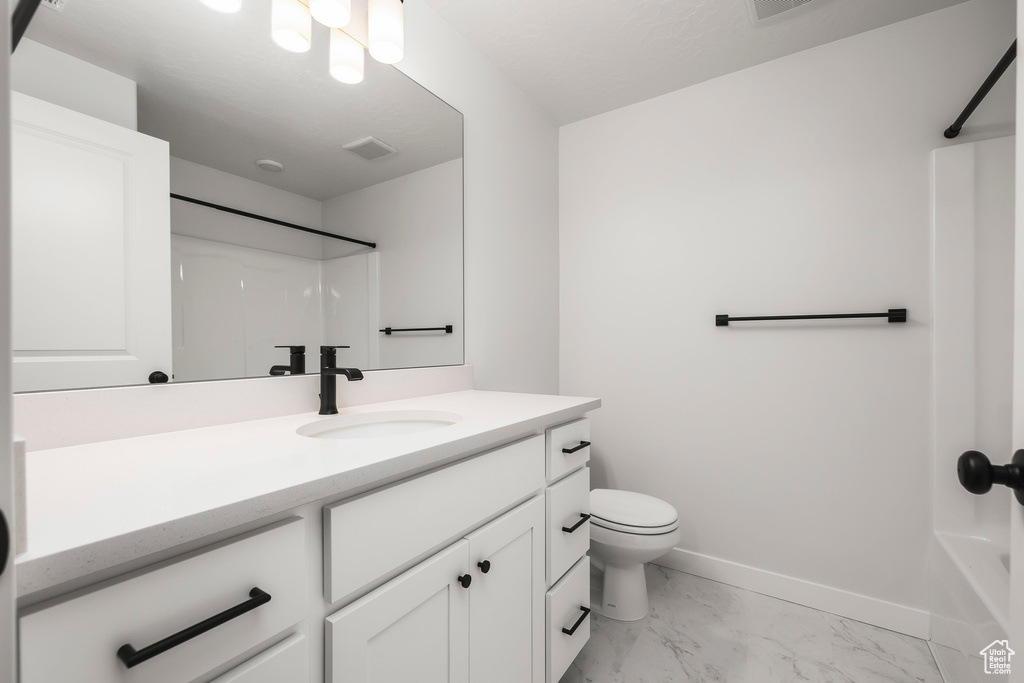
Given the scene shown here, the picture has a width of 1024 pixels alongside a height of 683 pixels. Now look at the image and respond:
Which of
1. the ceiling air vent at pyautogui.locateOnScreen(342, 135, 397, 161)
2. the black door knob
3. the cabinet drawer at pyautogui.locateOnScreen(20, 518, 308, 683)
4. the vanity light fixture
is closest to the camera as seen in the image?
the cabinet drawer at pyautogui.locateOnScreen(20, 518, 308, 683)

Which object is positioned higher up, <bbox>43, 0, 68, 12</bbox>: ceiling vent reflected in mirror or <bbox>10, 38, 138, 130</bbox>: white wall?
<bbox>43, 0, 68, 12</bbox>: ceiling vent reflected in mirror

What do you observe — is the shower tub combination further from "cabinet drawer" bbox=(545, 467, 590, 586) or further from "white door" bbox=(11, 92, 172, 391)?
"white door" bbox=(11, 92, 172, 391)

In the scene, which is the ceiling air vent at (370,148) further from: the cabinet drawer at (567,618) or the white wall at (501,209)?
the cabinet drawer at (567,618)

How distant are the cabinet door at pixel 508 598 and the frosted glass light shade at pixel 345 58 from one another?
4.33ft

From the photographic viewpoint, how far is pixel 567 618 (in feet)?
4.10

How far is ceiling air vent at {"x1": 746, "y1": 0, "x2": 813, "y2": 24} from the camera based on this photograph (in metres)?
1.52

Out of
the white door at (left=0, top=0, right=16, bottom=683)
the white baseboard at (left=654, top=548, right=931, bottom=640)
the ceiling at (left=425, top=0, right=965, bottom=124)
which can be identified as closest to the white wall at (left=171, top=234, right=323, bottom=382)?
the white door at (left=0, top=0, right=16, bottom=683)

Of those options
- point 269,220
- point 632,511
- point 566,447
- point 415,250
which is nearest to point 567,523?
point 566,447

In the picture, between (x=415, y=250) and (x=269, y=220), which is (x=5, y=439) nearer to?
(x=269, y=220)

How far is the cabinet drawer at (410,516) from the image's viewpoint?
2.08ft

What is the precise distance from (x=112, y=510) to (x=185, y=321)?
575 millimetres

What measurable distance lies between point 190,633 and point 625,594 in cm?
163

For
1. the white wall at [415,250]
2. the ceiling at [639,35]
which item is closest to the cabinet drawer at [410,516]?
the white wall at [415,250]

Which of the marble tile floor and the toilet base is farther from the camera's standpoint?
the toilet base
